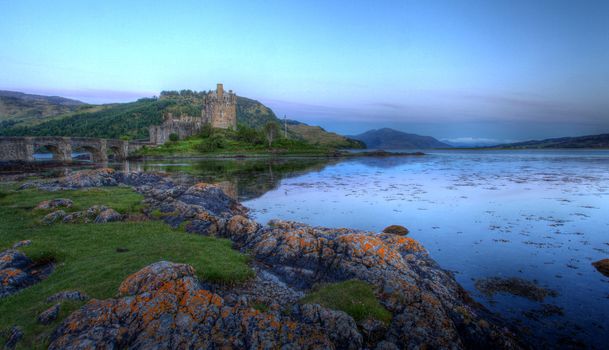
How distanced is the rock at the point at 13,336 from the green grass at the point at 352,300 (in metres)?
6.63

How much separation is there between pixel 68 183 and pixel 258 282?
92.1ft

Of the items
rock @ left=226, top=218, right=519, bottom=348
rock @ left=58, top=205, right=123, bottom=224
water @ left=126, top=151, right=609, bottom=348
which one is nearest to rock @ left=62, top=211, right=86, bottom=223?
rock @ left=58, top=205, right=123, bottom=224

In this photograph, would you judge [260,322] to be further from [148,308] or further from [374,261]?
[374,261]

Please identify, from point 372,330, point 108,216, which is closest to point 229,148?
point 108,216

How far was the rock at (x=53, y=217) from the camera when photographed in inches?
643

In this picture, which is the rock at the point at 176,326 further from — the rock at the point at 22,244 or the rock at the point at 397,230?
the rock at the point at 397,230

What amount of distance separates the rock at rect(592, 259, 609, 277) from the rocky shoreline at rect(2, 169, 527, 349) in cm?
752

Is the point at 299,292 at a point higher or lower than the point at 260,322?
lower

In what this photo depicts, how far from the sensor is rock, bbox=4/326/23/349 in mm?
6547

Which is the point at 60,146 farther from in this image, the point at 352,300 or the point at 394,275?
the point at 394,275

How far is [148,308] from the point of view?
7.11 meters

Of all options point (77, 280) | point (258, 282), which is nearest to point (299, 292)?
point (258, 282)

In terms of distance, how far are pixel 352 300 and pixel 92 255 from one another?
10307 mm

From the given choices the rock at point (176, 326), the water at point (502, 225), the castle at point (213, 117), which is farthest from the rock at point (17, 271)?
the castle at point (213, 117)
